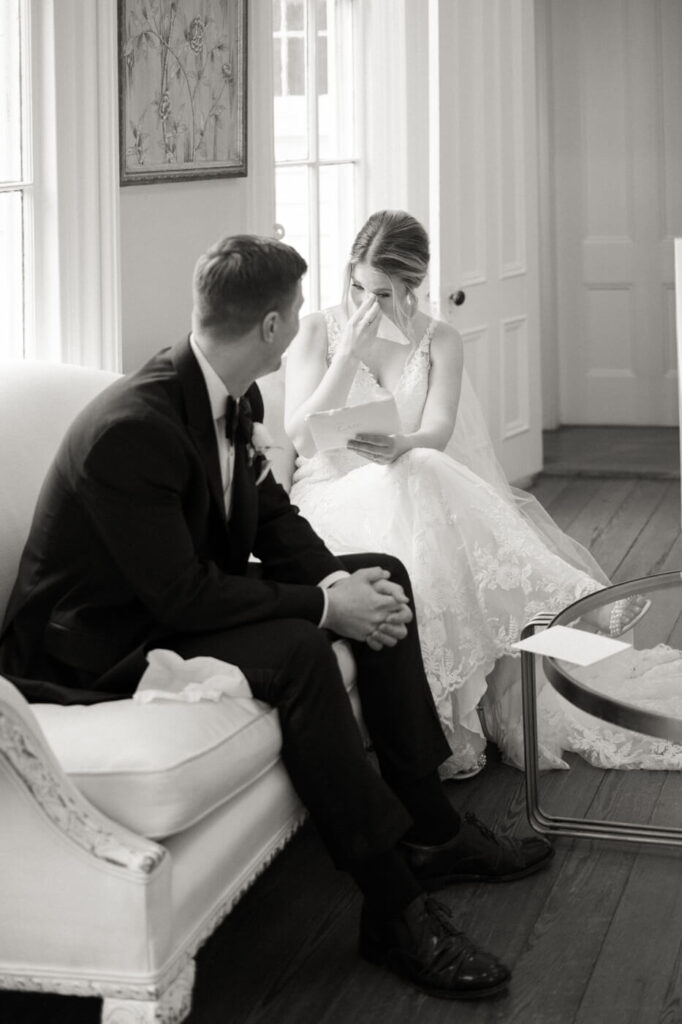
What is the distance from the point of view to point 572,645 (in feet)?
8.11

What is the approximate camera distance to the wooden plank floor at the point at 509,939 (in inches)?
84.5

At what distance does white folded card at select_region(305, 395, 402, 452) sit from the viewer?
304 cm

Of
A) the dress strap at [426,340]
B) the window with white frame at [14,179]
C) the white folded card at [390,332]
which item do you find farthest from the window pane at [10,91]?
the dress strap at [426,340]

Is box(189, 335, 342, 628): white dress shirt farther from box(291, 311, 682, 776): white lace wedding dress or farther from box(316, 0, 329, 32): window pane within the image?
box(316, 0, 329, 32): window pane

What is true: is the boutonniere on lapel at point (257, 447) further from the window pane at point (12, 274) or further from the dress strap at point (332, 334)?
the dress strap at point (332, 334)

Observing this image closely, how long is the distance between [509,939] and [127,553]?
2.91 ft

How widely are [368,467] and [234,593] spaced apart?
3.47 ft

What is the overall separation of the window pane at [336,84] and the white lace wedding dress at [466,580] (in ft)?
6.20

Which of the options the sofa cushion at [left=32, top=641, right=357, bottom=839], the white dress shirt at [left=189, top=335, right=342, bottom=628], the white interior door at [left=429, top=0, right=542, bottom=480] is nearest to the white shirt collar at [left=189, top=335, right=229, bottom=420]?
the white dress shirt at [left=189, top=335, right=342, bottom=628]

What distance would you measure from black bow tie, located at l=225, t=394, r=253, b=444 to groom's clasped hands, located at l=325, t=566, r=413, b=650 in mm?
302

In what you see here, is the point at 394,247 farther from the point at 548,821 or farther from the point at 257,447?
the point at 548,821

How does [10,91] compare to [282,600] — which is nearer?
[282,600]

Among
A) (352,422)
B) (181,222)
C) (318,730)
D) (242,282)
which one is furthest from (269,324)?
(181,222)

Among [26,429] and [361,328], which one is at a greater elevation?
[361,328]
